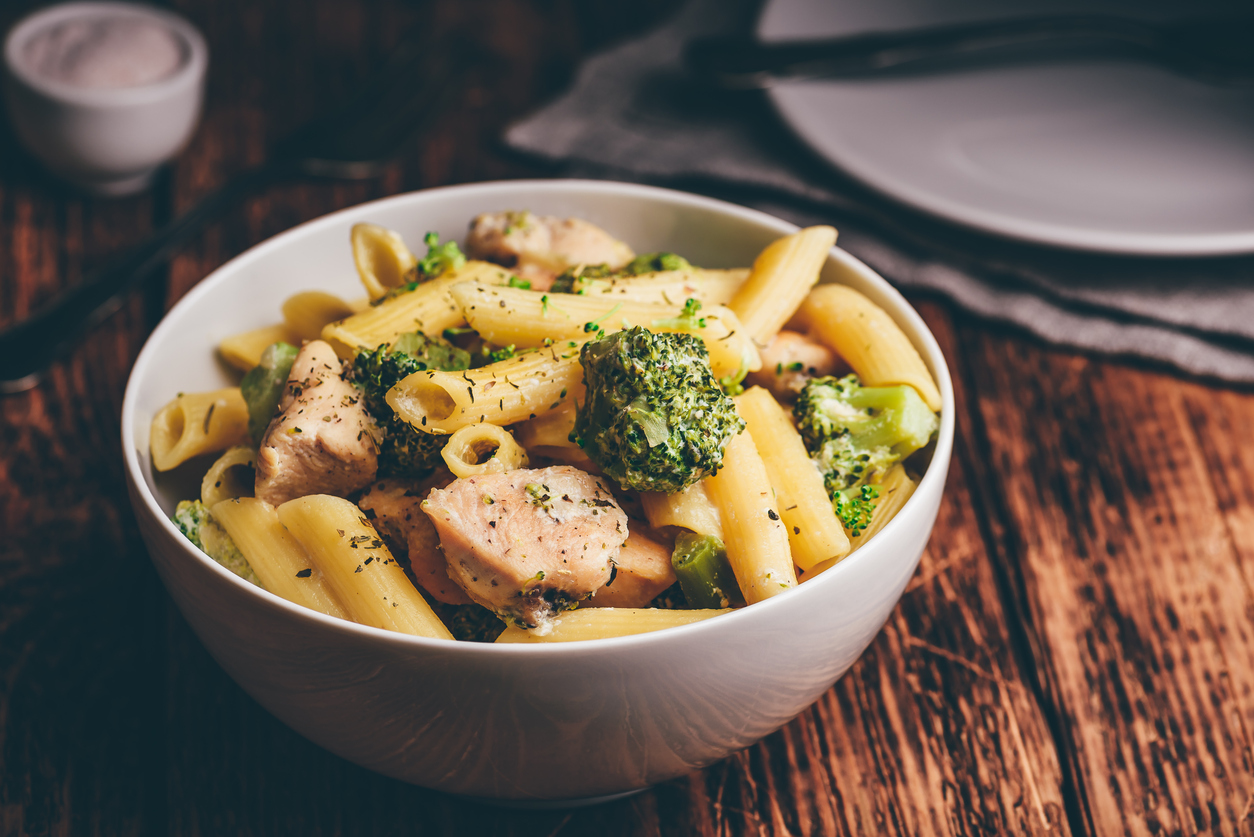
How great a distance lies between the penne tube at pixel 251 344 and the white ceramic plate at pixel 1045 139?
151 cm

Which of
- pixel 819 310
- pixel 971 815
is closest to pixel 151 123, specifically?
pixel 819 310

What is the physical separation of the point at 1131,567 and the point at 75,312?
2.32 m

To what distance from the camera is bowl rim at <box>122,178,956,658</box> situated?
3.52 feet

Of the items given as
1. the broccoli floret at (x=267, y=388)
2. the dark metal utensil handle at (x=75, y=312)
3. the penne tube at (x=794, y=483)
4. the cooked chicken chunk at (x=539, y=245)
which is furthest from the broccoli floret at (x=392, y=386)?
the dark metal utensil handle at (x=75, y=312)

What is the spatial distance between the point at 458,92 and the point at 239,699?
6.79ft

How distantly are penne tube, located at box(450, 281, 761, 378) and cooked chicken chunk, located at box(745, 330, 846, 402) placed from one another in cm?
12

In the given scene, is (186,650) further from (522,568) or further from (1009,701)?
(1009,701)

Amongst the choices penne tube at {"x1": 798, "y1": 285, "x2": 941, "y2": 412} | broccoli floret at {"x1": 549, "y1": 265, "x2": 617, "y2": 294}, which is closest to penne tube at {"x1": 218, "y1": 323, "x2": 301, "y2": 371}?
broccoli floret at {"x1": 549, "y1": 265, "x2": 617, "y2": 294}

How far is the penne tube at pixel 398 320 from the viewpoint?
1498 mm

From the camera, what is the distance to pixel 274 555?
52.6 inches

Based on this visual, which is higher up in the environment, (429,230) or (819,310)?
(819,310)

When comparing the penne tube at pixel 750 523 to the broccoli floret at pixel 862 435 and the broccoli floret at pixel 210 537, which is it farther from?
the broccoli floret at pixel 210 537

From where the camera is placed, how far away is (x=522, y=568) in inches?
48.1

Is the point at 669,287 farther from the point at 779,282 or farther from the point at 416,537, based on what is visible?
the point at 416,537
